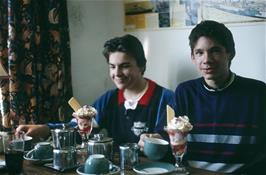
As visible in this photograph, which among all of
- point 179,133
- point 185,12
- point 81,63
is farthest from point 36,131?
point 185,12

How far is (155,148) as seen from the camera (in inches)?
60.7

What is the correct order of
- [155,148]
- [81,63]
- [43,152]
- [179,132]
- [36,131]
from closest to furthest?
[179,132]
[155,148]
[43,152]
[36,131]
[81,63]

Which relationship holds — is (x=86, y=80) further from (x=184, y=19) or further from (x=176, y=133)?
(x=176, y=133)

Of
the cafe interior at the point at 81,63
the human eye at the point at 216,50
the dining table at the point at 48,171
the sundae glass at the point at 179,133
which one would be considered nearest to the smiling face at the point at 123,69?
the cafe interior at the point at 81,63

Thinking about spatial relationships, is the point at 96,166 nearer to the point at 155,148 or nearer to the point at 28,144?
the point at 155,148

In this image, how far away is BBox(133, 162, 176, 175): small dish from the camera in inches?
57.0

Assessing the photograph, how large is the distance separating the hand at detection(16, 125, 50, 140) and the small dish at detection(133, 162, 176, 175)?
0.62 meters

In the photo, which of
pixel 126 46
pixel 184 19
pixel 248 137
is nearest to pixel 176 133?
pixel 248 137

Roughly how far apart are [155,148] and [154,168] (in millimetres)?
80

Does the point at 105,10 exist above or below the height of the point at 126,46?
above

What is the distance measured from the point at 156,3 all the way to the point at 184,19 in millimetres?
235

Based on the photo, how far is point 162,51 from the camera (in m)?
2.39

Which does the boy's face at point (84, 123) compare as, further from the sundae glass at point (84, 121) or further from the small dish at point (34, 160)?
the small dish at point (34, 160)

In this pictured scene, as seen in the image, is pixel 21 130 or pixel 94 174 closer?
pixel 94 174
